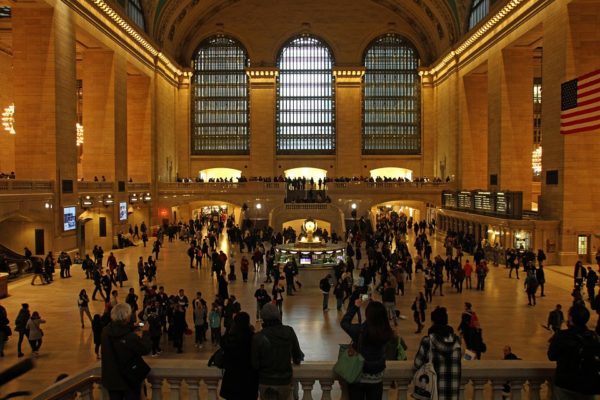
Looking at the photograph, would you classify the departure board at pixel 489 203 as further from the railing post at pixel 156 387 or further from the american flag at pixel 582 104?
the railing post at pixel 156 387

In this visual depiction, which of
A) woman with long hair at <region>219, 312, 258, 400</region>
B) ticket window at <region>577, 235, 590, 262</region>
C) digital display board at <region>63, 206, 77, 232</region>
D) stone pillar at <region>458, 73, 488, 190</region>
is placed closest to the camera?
woman with long hair at <region>219, 312, 258, 400</region>

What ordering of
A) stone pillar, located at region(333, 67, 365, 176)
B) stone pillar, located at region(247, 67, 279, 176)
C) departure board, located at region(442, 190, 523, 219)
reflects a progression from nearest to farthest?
departure board, located at region(442, 190, 523, 219)
stone pillar, located at region(247, 67, 279, 176)
stone pillar, located at region(333, 67, 365, 176)

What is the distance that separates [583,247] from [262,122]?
29.4 metres

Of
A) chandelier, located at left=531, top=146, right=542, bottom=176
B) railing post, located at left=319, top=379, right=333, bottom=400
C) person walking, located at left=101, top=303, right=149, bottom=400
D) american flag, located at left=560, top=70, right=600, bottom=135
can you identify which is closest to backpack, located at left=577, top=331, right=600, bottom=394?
railing post, located at left=319, top=379, right=333, bottom=400

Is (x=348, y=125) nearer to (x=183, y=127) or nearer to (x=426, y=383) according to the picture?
(x=183, y=127)

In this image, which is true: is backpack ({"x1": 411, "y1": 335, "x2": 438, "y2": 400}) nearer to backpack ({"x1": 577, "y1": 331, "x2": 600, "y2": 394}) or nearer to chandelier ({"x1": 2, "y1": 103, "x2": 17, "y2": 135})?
backpack ({"x1": 577, "y1": 331, "x2": 600, "y2": 394})

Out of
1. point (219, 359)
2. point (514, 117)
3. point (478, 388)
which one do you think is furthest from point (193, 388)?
point (514, 117)

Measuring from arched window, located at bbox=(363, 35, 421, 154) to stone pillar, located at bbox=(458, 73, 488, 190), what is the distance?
9541 millimetres

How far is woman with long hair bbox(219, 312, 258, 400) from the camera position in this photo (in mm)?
4227

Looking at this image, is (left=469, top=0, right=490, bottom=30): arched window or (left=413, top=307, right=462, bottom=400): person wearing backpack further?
(left=469, top=0, right=490, bottom=30): arched window

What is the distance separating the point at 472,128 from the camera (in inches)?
1510

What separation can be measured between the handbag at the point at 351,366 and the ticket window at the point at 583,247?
853 inches

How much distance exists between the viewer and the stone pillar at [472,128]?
38.2 m

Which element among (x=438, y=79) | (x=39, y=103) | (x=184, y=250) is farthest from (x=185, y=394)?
(x=438, y=79)
